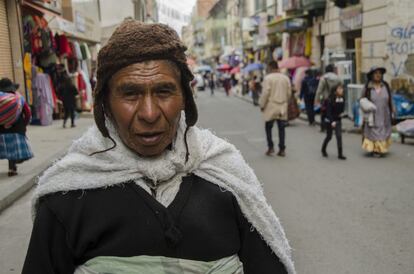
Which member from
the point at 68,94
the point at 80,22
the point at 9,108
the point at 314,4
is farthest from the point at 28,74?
the point at 314,4

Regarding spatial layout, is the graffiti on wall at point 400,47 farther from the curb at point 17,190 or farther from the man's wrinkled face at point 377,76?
the curb at point 17,190

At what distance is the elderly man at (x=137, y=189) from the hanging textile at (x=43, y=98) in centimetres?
1567

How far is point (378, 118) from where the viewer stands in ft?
32.8

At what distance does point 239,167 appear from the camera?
1.79 meters

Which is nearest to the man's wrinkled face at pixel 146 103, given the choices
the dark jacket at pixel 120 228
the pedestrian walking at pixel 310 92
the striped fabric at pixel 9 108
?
the dark jacket at pixel 120 228

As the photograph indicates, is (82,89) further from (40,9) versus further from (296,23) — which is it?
(296,23)

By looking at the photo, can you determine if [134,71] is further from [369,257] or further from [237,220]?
[369,257]

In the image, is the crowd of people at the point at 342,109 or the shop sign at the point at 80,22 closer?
the crowd of people at the point at 342,109

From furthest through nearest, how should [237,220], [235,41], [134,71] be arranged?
[235,41] → [237,220] → [134,71]

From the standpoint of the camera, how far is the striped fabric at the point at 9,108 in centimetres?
807

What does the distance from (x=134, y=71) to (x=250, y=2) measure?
4750 cm

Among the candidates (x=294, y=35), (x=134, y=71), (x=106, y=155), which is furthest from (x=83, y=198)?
(x=294, y=35)

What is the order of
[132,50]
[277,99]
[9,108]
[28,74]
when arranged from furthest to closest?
[28,74] < [277,99] < [9,108] < [132,50]

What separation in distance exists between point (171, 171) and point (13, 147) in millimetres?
7472
